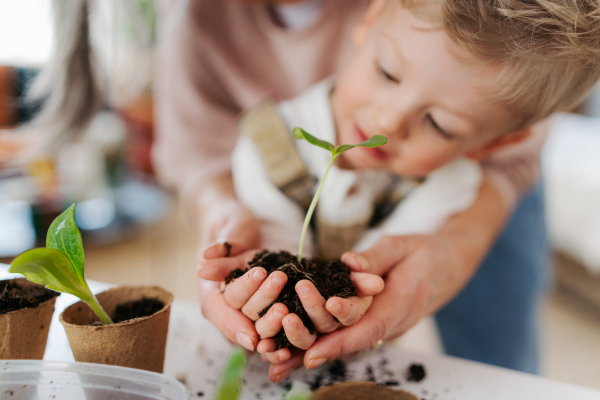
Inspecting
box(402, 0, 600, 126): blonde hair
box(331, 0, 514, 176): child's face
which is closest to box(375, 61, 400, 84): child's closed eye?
box(331, 0, 514, 176): child's face

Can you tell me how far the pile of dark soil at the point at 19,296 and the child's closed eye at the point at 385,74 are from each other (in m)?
0.58

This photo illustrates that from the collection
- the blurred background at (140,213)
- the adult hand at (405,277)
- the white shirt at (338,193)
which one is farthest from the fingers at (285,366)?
the blurred background at (140,213)

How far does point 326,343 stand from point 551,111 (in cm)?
56

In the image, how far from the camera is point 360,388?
1.81 ft

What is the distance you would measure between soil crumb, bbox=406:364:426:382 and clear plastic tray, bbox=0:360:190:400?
1.10ft

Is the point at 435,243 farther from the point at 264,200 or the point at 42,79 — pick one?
the point at 42,79

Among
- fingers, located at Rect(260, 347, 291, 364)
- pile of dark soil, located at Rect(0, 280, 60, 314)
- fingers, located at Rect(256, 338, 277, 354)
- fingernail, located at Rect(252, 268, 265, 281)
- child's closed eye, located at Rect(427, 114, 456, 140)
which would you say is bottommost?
fingers, located at Rect(260, 347, 291, 364)

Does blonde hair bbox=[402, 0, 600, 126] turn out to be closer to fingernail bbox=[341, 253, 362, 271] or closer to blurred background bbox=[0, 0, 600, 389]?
fingernail bbox=[341, 253, 362, 271]

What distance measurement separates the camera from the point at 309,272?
55cm

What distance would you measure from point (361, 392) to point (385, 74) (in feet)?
1.59

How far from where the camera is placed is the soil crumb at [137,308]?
569 millimetres

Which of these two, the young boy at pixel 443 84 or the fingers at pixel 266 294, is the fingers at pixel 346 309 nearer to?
the fingers at pixel 266 294

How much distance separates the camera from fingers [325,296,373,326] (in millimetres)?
483

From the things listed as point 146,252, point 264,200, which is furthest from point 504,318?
point 146,252
